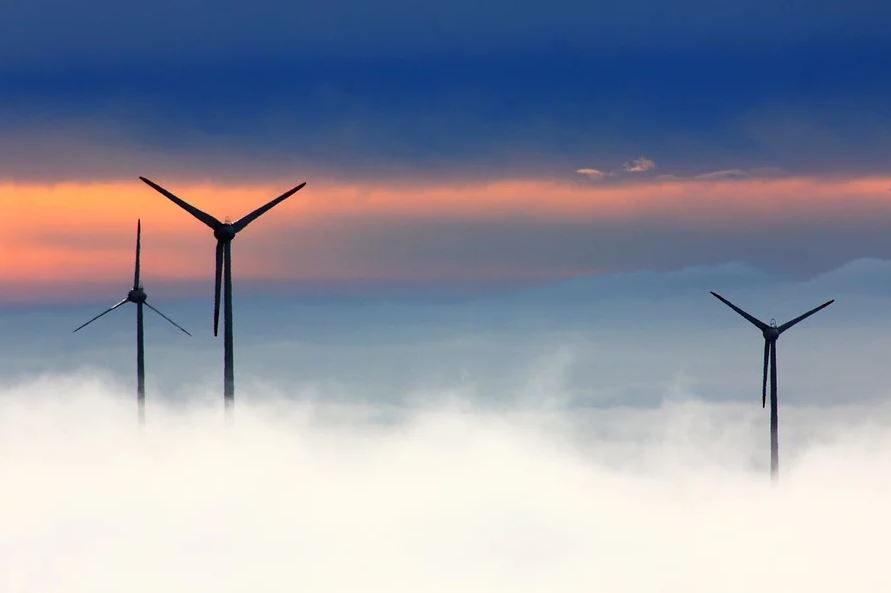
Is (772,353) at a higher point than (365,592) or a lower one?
higher

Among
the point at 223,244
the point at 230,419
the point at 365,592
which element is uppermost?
the point at 223,244

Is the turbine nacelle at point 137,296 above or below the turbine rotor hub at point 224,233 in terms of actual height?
below

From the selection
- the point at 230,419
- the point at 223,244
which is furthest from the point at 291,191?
the point at 230,419

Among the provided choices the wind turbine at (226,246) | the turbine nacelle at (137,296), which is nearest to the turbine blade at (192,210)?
the wind turbine at (226,246)

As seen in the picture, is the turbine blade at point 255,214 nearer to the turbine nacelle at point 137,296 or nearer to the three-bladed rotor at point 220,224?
the three-bladed rotor at point 220,224

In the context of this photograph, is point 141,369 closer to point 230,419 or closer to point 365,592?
point 365,592

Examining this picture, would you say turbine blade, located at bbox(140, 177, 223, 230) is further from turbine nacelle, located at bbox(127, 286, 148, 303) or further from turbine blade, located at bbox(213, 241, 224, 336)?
turbine nacelle, located at bbox(127, 286, 148, 303)

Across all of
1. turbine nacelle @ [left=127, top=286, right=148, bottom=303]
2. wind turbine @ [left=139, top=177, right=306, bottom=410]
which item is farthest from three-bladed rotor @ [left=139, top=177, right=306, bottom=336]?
turbine nacelle @ [left=127, top=286, right=148, bottom=303]

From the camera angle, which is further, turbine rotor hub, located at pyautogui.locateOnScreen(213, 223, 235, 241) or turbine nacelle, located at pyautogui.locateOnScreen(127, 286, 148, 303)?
turbine nacelle, located at pyautogui.locateOnScreen(127, 286, 148, 303)

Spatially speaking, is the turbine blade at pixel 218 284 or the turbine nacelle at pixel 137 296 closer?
the turbine blade at pixel 218 284

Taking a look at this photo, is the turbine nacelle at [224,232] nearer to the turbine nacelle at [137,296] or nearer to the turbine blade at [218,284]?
the turbine blade at [218,284]

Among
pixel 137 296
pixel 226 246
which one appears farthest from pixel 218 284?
pixel 137 296
